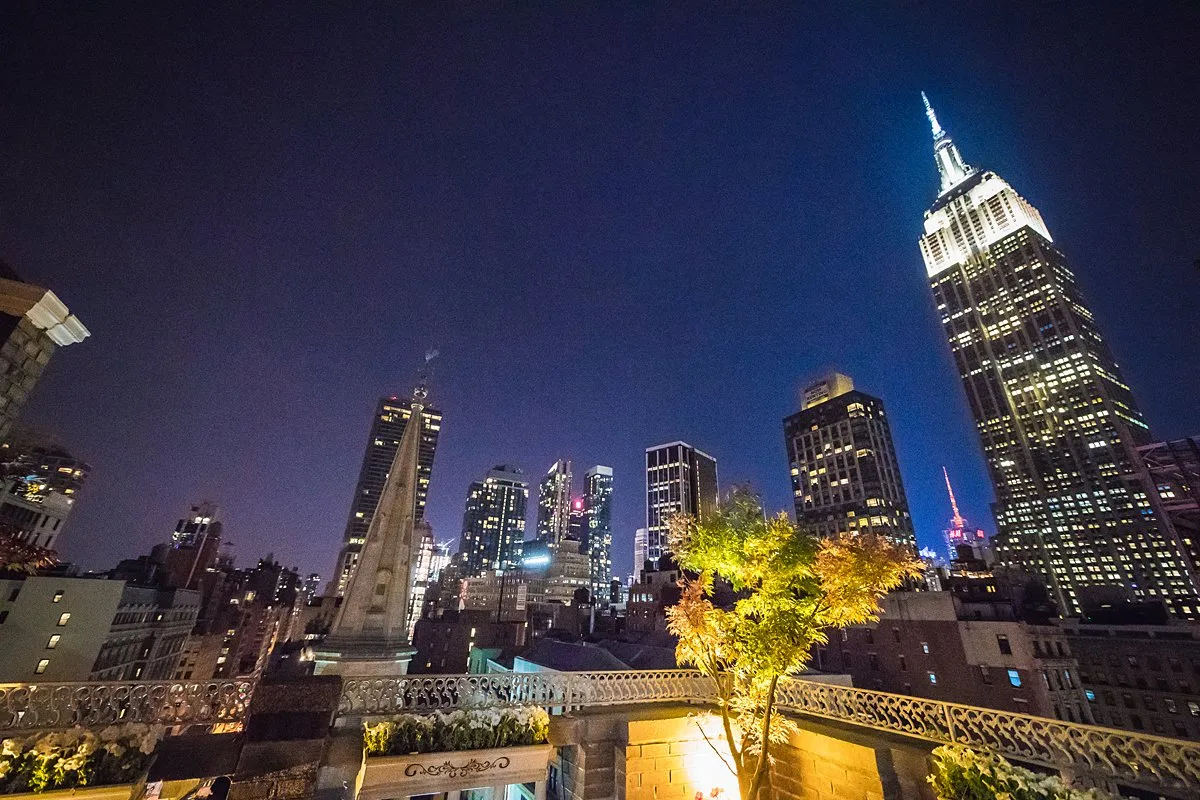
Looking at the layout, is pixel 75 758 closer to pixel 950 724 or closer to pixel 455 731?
pixel 455 731

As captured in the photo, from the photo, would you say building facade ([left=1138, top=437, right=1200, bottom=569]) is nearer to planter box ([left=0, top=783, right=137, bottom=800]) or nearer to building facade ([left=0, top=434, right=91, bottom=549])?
planter box ([left=0, top=783, right=137, bottom=800])

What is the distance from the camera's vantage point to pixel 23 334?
1406 cm

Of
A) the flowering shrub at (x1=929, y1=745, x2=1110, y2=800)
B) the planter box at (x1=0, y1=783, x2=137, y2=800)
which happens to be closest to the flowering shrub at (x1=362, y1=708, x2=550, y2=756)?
the planter box at (x1=0, y1=783, x2=137, y2=800)

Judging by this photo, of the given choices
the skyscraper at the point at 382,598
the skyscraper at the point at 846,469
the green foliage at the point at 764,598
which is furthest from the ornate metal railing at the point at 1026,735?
the skyscraper at the point at 846,469

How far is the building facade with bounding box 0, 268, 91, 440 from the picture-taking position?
13672mm

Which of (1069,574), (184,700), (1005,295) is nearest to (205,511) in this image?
(184,700)

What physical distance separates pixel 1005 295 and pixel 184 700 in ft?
650

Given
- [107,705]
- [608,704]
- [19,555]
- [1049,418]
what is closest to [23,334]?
[19,555]

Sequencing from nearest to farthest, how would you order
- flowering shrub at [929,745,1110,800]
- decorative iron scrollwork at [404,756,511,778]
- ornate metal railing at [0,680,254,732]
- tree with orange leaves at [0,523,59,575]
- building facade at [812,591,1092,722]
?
flowering shrub at [929,745,1110,800] → ornate metal railing at [0,680,254,732] → decorative iron scrollwork at [404,756,511,778] → tree with orange leaves at [0,523,59,575] → building facade at [812,591,1092,722]

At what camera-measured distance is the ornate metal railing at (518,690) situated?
7.27m

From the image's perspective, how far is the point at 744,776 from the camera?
8.27m

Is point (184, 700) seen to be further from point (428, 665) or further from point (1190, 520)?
point (428, 665)

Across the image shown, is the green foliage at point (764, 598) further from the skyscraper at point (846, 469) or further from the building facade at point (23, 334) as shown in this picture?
the skyscraper at point (846, 469)

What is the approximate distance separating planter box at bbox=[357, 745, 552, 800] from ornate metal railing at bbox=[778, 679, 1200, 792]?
Answer: 18.5ft
